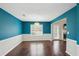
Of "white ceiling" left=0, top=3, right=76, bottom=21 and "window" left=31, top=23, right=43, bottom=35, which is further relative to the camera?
"window" left=31, top=23, right=43, bottom=35

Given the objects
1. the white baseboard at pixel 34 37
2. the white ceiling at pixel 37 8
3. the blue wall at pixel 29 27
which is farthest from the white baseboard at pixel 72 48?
the blue wall at pixel 29 27

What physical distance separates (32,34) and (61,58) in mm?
10386

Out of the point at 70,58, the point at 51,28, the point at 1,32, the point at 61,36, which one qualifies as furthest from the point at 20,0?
the point at 61,36

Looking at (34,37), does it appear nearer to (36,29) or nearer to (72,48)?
(36,29)

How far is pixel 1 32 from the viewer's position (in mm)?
4949

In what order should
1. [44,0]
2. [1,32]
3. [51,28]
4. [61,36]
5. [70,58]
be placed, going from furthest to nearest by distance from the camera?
[61,36], [51,28], [1,32], [44,0], [70,58]

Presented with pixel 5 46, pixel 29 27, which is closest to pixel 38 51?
pixel 5 46

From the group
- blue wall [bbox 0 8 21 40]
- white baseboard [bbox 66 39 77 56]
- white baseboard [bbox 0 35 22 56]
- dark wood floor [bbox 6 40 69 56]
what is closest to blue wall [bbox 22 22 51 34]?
dark wood floor [bbox 6 40 69 56]

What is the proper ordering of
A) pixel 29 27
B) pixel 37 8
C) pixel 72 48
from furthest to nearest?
1. pixel 29 27
2. pixel 37 8
3. pixel 72 48

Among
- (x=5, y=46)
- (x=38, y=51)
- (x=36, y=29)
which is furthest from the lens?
(x=36, y=29)

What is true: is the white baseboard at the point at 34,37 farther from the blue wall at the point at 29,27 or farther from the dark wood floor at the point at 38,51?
the dark wood floor at the point at 38,51

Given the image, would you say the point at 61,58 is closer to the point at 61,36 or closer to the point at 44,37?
the point at 44,37

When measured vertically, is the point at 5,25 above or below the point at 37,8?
below

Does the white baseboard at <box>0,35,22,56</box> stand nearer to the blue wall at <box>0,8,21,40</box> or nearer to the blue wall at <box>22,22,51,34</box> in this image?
the blue wall at <box>0,8,21,40</box>
